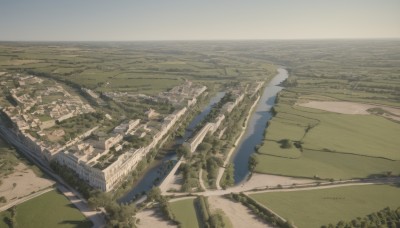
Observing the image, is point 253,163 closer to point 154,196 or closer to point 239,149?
point 239,149

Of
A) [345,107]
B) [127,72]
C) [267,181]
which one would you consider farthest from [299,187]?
[127,72]

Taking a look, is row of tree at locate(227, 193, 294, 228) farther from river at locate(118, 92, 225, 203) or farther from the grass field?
Answer: river at locate(118, 92, 225, 203)

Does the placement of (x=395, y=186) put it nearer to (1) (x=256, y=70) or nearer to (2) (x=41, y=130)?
(2) (x=41, y=130)

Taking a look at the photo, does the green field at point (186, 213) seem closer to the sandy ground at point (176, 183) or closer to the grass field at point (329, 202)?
the sandy ground at point (176, 183)

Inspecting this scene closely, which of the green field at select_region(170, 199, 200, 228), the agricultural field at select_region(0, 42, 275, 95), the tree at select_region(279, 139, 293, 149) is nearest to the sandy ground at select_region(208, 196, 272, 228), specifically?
the green field at select_region(170, 199, 200, 228)

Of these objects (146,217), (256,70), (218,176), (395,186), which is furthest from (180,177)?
(256,70)
